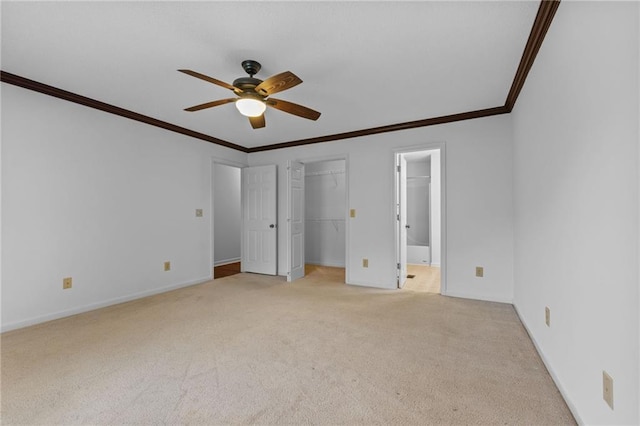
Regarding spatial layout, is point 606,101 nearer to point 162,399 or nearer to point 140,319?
point 162,399

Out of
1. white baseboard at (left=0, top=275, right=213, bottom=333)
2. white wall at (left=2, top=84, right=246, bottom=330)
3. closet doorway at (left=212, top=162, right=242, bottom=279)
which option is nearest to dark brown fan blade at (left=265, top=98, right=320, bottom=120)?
white wall at (left=2, top=84, right=246, bottom=330)

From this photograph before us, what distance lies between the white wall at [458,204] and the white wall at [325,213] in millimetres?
1486

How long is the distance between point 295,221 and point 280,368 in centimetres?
303

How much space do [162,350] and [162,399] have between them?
651mm

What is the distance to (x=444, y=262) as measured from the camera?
3.64m

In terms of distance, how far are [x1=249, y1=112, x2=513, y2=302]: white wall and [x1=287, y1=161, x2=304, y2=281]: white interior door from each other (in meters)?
0.84

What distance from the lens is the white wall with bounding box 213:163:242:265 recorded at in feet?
20.4

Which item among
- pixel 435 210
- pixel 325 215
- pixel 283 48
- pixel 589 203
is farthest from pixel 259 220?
pixel 589 203

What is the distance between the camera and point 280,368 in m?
1.91

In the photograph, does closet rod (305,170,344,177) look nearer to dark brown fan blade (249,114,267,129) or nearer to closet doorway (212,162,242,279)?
closet doorway (212,162,242,279)

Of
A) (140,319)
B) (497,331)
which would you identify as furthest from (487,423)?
(140,319)

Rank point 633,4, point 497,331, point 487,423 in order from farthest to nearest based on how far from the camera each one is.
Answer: point 497,331 → point 487,423 → point 633,4

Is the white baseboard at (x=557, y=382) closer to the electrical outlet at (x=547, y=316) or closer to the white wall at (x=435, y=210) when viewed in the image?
the electrical outlet at (x=547, y=316)

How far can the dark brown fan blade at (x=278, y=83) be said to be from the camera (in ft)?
6.56
